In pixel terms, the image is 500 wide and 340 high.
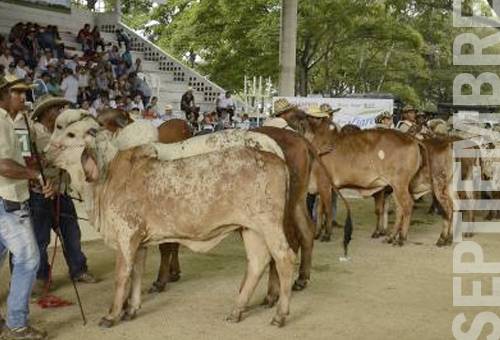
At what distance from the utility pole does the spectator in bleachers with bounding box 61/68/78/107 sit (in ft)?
21.7

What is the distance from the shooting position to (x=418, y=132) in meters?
13.9

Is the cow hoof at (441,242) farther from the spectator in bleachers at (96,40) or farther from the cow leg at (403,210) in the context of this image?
the spectator in bleachers at (96,40)

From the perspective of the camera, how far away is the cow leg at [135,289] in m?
6.50

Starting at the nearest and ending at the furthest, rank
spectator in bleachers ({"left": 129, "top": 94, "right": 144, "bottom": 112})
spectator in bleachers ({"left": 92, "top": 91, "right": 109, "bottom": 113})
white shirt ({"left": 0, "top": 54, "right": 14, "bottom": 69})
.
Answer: white shirt ({"left": 0, "top": 54, "right": 14, "bottom": 69})
spectator in bleachers ({"left": 92, "top": 91, "right": 109, "bottom": 113})
spectator in bleachers ({"left": 129, "top": 94, "right": 144, "bottom": 112})

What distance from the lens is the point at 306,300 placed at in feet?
23.8

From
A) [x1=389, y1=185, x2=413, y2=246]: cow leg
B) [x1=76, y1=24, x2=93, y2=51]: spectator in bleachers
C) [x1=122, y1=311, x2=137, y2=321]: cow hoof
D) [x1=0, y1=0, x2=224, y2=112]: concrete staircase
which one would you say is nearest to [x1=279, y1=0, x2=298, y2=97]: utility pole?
[x1=0, y1=0, x2=224, y2=112]: concrete staircase

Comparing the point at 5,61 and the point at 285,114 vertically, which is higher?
the point at 5,61

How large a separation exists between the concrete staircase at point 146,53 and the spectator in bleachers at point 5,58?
4.22 meters

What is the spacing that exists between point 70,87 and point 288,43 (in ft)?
23.4

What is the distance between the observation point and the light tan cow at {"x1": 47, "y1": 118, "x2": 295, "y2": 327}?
6.08 metres

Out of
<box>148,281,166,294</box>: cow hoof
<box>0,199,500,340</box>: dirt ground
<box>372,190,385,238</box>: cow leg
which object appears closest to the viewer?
<box>0,199,500,340</box>: dirt ground

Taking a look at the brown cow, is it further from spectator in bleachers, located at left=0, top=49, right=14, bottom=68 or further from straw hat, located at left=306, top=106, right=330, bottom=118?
spectator in bleachers, located at left=0, top=49, right=14, bottom=68

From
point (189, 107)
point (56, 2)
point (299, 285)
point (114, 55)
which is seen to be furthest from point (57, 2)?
point (299, 285)

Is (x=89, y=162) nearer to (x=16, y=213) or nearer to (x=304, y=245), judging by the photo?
(x=16, y=213)
